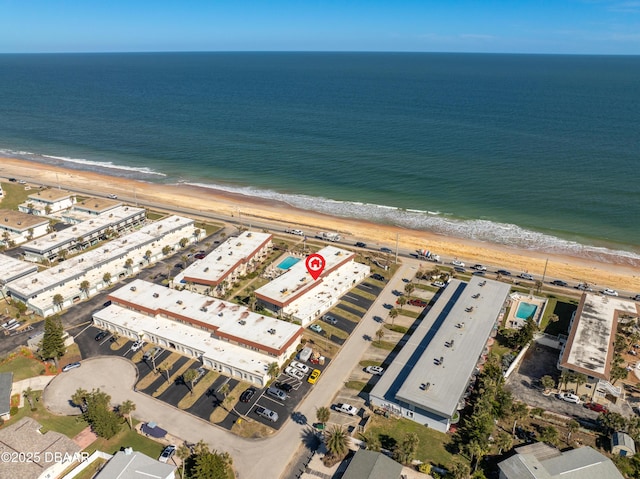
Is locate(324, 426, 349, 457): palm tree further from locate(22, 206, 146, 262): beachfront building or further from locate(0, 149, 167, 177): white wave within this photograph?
locate(0, 149, 167, 177): white wave

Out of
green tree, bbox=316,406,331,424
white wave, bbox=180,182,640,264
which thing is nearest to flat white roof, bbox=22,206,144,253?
white wave, bbox=180,182,640,264

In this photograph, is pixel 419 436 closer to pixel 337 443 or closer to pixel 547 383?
pixel 337 443

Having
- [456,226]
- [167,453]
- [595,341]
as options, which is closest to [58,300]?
[167,453]

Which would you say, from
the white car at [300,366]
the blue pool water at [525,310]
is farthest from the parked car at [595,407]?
the white car at [300,366]

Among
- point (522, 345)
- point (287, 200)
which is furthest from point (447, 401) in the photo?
point (287, 200)

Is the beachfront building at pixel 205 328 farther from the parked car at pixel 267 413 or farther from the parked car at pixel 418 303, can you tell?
the parked car at pixel 418 303
